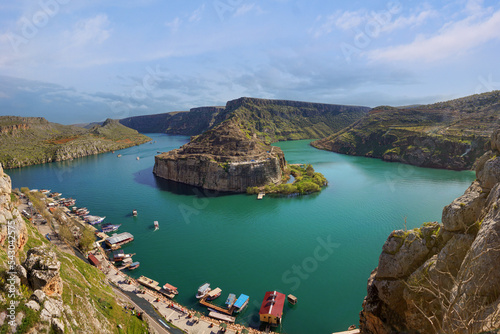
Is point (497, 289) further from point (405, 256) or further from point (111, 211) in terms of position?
point (111, 211)

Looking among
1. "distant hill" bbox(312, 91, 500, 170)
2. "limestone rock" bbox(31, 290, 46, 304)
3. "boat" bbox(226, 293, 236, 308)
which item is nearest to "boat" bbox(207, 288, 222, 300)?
"boat" bbox(226, 293, 236, 308)

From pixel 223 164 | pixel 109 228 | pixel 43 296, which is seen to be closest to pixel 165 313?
pixel 43 296

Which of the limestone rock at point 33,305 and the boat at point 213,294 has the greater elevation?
the limestone rock at point 33,305

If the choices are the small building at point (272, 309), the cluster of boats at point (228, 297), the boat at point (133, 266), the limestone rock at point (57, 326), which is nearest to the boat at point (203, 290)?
the cluster of boats at point (228, 297)

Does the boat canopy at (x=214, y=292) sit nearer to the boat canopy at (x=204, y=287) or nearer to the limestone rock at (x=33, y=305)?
the boat canopy at (x=204, y=287)

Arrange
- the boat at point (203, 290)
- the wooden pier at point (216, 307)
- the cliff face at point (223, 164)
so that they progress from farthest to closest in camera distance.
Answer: the cliff face at point (223, 164), the boat at point (203, 290), the wooden pier at point (216, 307)
